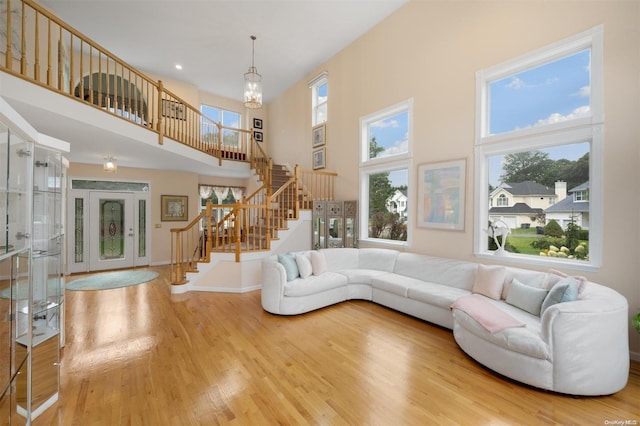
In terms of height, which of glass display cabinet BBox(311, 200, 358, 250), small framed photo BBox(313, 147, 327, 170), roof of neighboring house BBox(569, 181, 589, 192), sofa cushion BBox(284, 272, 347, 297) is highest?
small framed photo BBox(313, 147, 327, 170)

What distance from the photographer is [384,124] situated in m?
5.30

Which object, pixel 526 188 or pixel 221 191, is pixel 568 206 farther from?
pixel 221 191

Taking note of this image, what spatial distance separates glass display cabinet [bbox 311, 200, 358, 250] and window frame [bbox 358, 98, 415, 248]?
171 mm

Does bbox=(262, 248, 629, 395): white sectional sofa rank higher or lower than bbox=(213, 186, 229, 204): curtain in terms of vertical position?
lower

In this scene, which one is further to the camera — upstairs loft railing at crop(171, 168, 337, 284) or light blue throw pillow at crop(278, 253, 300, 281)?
upstairs loft railing at crop(171, 168, 337, 284)

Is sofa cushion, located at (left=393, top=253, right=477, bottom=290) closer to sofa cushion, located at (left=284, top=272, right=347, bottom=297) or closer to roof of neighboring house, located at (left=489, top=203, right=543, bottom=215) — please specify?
roof of neighboring house, located at (left=489, top=203, right=543, bottom=215)

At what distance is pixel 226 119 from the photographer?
28.9 ft

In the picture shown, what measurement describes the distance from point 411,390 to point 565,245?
259 cm

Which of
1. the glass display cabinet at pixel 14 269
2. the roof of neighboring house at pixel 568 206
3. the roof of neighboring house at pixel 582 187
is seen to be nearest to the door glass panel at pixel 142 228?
the glass display cabinet at pixel 14 269

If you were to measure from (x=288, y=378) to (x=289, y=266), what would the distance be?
184cm

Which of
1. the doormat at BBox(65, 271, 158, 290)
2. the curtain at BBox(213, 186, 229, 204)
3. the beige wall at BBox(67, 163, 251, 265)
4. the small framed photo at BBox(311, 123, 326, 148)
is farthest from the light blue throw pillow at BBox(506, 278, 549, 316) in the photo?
the curtain at BBox(213, 186, 229, 204)

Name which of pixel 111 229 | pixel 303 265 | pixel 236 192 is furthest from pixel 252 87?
pixel 111 229

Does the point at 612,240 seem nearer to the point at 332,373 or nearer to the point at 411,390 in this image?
the point at 411,390

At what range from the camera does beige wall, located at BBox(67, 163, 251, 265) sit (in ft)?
22.6
